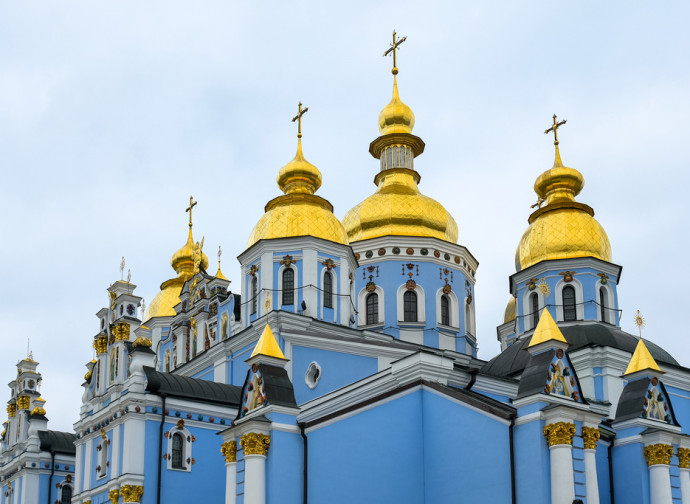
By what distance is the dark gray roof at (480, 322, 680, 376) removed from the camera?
24.5 meters

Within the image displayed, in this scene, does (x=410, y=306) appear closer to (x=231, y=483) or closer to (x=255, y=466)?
(x=231, y=483)

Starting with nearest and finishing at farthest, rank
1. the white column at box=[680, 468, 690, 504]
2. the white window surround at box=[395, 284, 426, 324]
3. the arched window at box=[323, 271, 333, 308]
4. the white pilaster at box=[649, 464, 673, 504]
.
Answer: the white pilaster at box=[649, 464, 673, 504] < the white column at box=[680, 468, 690, 504] < the arched window at box=[323, 271, 333, 308] < the white window surround at box=[395, 284, 426, 324]

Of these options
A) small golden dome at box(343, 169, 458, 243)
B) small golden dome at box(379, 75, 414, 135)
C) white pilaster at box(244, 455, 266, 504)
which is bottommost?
white pilaster at box(244, 455, 266, 504)

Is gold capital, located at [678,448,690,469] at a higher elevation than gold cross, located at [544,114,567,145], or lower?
lower

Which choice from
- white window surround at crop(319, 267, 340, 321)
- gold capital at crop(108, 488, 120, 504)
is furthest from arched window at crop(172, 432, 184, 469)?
white window surround at crop(319, 267, 340, 321)

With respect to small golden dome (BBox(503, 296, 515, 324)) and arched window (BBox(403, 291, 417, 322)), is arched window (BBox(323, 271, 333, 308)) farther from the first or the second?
small golden dome (BBox(503, 296, 515, 324))

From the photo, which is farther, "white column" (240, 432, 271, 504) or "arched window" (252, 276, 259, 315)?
"arched window" (252, 276, 259, 315)

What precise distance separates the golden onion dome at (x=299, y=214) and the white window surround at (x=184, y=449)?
531 centimetres

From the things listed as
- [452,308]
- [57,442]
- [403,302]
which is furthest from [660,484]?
[57,442]

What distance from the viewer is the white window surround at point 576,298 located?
87.0ft

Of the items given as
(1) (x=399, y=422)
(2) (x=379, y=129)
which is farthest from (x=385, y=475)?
(2) (x=379, y=129)

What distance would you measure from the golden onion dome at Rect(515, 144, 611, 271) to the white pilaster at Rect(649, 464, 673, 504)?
922 centimetres

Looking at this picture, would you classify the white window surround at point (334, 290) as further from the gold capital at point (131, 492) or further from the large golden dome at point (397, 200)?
the gold capital at point (131, 492)

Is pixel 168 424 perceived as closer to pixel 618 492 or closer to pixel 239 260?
pixel 239 260
